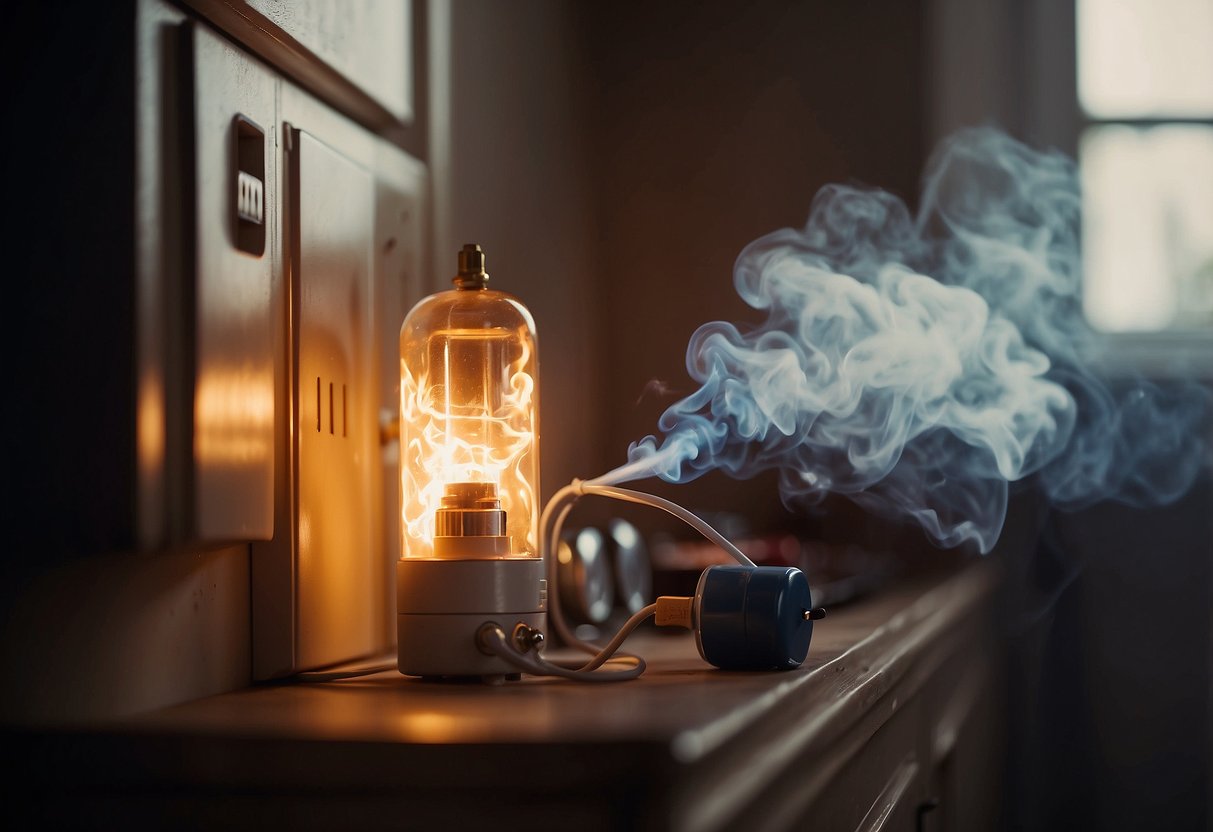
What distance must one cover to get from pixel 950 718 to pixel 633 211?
1.24 meters

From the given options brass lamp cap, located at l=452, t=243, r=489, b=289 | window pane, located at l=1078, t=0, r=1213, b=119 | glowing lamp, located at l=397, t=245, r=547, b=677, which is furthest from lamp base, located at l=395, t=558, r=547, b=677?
window pane, located at l=1078, t=0, r=1213, b=119

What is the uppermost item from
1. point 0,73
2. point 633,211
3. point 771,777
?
point 633,211

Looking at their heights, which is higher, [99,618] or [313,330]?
[313,330]

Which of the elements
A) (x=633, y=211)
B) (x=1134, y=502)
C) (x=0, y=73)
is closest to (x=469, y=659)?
(x=0, y=73)

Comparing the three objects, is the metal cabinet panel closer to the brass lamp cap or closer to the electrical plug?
the brass lamp cap

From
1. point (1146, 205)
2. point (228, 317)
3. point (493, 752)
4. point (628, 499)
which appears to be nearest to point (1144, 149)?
point (1146, 205)

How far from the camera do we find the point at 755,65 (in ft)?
8.26

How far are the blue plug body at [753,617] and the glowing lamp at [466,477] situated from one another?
121mm

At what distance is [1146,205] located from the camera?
271 centimetres

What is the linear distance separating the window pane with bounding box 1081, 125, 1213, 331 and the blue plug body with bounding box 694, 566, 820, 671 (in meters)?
2.05

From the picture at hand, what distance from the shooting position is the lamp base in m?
0.86

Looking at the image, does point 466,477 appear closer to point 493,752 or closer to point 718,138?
point 493,752

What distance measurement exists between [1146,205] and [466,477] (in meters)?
2.21

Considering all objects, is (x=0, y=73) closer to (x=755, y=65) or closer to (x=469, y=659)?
(x=469, y=659)
